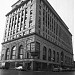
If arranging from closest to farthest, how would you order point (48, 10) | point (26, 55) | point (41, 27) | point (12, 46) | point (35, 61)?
point (35, 61) < point (26, 55) < point (41, 27) < point (12, 46) < point (48, 10)

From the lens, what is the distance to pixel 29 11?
6006 cm

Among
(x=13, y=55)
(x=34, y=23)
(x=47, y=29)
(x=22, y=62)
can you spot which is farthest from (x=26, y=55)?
(x=47, y=29)

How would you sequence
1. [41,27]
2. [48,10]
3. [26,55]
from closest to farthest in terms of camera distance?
[26,55], [41,27], [48,10]

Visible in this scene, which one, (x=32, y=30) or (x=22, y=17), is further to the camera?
(x=22, y=17)

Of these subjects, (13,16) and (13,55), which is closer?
(13,55)

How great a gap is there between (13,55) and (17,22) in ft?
63.7

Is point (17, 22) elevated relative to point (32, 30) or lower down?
elevated

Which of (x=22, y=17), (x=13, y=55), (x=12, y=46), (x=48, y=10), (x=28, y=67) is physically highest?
(x=48, y=10)

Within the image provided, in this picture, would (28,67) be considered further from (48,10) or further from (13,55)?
(48,10)

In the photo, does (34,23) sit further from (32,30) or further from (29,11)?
(29,11)

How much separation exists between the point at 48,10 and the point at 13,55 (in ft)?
113

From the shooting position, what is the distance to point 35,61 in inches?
1925

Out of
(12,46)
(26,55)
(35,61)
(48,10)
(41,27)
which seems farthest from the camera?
(48,10)

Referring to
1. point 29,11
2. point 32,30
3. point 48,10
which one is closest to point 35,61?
point 32,30
